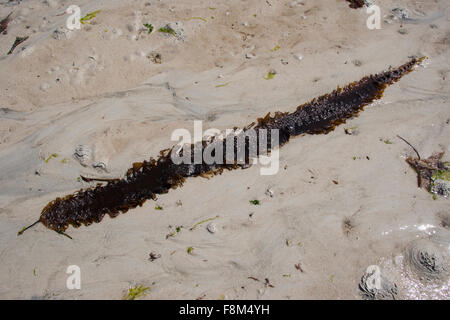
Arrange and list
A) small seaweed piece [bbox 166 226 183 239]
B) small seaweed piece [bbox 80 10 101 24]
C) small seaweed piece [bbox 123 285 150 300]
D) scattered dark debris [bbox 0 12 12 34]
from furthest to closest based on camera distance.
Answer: scattered dark debris [bbox 0 12 12 34] → small seaweed piece [bbox 80 10 101 24] → small seaweed piece [bbox 166 226 183 239] → small seaweed piece [bbox 123 285 150 300]

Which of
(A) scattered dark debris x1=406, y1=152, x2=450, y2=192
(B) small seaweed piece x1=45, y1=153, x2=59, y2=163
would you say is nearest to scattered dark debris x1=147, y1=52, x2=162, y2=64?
(B) small seaweed piece x1=45, y1=153, x2=59, y2=163

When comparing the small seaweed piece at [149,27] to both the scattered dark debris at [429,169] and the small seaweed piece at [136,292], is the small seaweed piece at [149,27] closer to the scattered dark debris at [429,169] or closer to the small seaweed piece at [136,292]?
the small seaweed piece at [136,292]

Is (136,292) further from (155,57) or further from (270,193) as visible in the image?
(155,57)

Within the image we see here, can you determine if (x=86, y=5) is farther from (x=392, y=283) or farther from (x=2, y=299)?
(x=392, y=283)

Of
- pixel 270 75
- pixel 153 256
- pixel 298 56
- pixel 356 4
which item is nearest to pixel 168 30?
pixel 270 75

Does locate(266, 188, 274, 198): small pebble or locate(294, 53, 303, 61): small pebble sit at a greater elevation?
locate(294, 53, 303, 61): small pebble

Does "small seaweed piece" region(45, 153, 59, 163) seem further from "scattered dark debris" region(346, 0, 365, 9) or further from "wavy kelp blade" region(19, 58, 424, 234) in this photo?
"scattered dark debris" region(346, 0, 365, 9)

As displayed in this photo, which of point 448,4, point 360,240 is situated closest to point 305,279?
point 360,240
